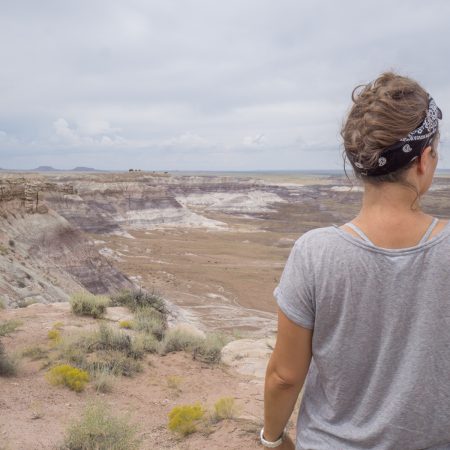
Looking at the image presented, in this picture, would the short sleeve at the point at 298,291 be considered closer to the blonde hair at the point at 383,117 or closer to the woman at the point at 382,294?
the woman at the point at 382,294

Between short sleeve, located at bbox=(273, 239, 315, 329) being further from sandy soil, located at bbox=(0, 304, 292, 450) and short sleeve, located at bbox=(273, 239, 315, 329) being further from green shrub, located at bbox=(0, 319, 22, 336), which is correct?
green shrub, located at bbox=(0, 319, 22, 336)

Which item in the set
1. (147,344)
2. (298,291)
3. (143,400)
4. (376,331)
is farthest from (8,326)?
(376,331)

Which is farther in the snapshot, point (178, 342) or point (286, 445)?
point (178, 342)

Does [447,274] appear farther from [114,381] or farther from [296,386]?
[114,381]

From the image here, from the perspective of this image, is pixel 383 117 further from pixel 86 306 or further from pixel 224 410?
pixel 86 306

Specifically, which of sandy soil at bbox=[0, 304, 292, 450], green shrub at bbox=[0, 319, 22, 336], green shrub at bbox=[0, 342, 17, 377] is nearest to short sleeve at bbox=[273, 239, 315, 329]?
sandy soil at bbox=[0, 304, 292, 450]

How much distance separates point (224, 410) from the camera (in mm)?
5242

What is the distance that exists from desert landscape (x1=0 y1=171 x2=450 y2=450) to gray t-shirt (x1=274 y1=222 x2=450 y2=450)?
472 millimetres

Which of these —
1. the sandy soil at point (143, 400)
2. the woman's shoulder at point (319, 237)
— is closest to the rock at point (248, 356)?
the sandy soil at point (143, 400)

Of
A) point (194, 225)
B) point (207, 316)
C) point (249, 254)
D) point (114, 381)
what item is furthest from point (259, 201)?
point (114, 381)

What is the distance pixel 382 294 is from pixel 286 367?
1.33ft

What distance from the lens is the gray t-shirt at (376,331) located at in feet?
4.27

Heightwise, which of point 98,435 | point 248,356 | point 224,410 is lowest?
point 248,356

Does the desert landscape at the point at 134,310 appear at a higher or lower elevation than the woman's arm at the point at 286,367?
lower
